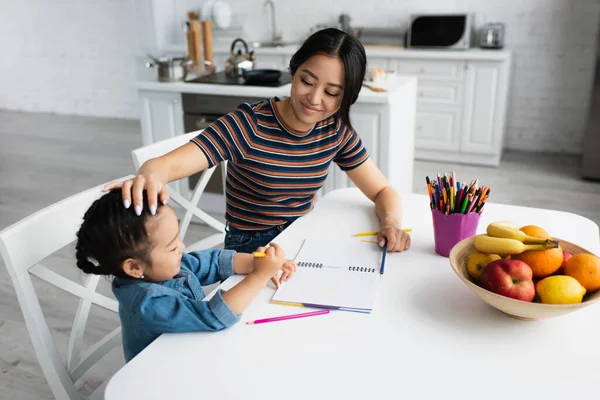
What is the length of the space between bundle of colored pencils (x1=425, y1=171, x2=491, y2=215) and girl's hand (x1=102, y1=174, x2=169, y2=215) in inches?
22.1

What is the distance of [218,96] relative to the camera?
Result: 9.91 feet

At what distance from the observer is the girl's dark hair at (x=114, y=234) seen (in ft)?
3.17

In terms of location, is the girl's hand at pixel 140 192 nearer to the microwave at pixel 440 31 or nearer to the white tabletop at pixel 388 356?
the white tabletop at pixel 388 356

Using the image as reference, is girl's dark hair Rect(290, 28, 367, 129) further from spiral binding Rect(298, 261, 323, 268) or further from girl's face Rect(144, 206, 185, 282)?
girl's face Rect(144, 206, 185, 282)

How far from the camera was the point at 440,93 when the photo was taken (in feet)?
14.0

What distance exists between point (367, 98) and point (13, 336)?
1.84 metres

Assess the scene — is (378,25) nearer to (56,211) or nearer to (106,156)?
(106,156)

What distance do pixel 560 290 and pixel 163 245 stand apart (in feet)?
2.19

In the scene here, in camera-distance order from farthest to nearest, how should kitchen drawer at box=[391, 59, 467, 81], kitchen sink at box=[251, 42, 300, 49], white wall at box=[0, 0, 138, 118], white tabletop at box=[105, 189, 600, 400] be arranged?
white wall at box=[0, 0, 138, 118] < kitchen sink at box=[251, 42, 300, 49] < kitchen drawer at box=[391, 59, 467, 81] < white tabletop at box=[105, 189, 600, 400]

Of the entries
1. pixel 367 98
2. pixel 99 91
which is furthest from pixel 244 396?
pixel 99 91

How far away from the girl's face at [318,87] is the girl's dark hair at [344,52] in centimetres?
1

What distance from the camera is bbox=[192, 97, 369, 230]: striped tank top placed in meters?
1.47

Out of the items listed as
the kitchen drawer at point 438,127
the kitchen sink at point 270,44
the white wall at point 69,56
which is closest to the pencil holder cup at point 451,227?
the kitchen drawer at point 438,127

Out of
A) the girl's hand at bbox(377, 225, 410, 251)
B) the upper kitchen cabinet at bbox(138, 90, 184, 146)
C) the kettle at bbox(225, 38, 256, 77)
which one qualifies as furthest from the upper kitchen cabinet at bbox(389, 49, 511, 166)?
the girl's hand at bbox(377, 225, 410, 251)
